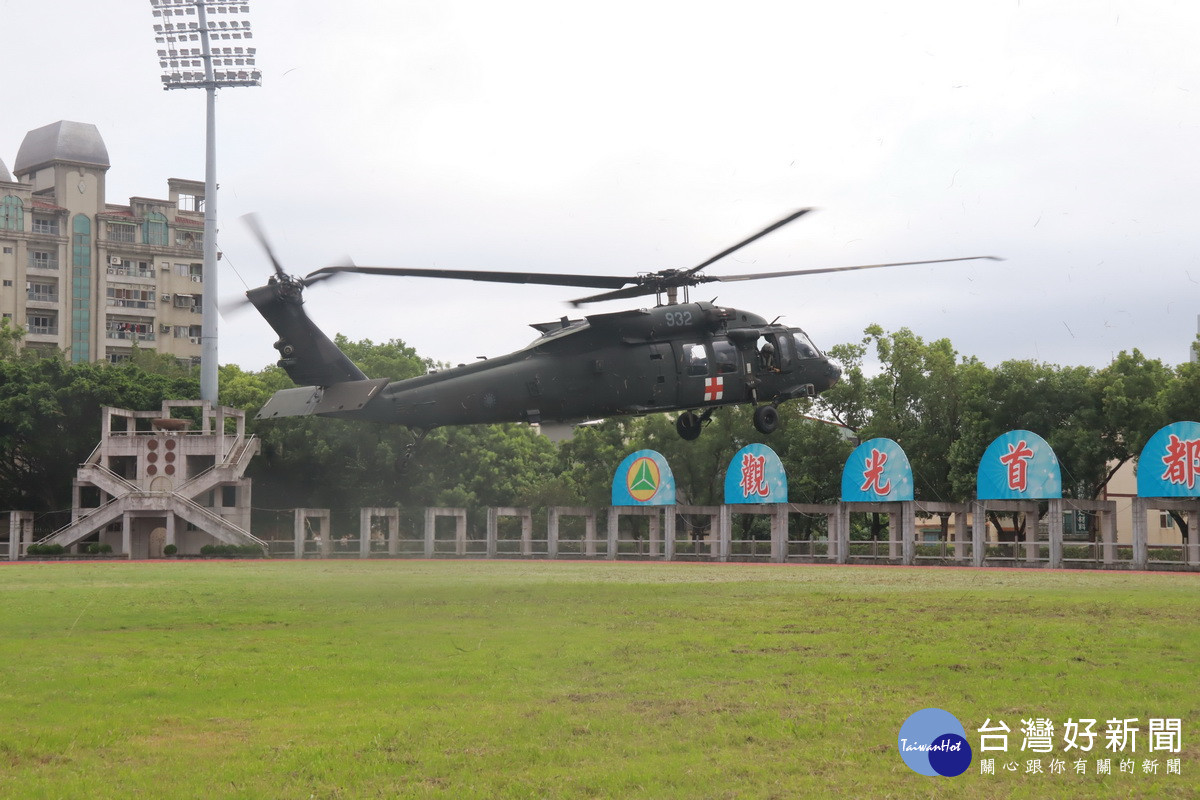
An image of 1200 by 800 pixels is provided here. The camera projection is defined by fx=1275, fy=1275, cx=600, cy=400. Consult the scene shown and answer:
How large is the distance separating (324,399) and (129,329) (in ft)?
458

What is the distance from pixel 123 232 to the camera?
532 ft

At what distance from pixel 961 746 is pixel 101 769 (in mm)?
11588

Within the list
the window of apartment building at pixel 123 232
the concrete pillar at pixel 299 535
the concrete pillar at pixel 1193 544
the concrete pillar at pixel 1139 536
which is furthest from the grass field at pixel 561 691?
the window of apartment building at pixel 123 232

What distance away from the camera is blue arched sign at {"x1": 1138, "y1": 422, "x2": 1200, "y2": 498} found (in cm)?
6291

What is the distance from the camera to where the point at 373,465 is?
9375cm

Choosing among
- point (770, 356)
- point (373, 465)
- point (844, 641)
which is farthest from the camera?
point (373, 465)

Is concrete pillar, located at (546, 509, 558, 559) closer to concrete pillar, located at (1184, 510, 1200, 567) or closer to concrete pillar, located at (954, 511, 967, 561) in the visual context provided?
concrete pillar, located at (954, 511, 967, 561)

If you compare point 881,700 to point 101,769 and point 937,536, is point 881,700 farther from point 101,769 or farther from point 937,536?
point 937,536

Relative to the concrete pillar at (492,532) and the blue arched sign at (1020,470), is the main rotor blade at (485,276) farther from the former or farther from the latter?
the concrete pillar at (492,532)

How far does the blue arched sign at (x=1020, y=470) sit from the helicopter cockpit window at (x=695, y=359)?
122 feet

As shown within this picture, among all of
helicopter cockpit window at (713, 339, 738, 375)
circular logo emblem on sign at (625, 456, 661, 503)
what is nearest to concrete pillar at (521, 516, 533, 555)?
circular logo emblem on sign at (625, 456, 661, 503)

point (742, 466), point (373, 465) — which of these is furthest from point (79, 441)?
point (742, 466)

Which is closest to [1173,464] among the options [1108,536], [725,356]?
[1108,536]

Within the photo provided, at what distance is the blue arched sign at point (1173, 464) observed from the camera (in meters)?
62.9
